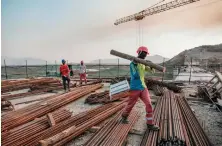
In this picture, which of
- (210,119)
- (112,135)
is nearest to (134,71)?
(112,135)

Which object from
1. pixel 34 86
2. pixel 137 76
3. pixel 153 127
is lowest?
pixel 153 127

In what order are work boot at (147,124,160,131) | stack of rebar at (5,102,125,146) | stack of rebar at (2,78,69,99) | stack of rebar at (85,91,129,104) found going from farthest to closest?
stack of rebar at (2,78,69,99) < stack of rebar at (85,91,129,104) < work boot at (147,124,160,131) < stack of rebar at (5,102,125,146)

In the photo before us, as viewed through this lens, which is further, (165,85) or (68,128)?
(165,85)

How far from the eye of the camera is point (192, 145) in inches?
177

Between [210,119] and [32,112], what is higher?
[32,112]

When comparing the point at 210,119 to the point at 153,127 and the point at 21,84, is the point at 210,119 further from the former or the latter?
the point at 21,84

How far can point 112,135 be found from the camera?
491 cm

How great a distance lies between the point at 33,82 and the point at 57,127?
9.76m

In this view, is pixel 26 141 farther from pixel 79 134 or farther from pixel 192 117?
pixel 192 117

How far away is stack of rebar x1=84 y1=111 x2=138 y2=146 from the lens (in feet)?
14.9

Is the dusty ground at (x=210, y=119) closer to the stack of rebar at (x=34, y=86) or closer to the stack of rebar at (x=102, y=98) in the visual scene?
the stack of rebar at (x=102, y=98)

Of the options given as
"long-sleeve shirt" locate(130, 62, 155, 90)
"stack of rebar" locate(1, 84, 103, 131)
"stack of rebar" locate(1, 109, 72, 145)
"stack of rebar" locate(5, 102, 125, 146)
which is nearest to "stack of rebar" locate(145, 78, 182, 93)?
"stack of rebar" locate(1, 84, 103, 131)

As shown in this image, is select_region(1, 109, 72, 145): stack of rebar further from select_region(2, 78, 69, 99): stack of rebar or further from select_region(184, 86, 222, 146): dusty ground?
select_region(2, 78, 69, 99): stack of rebar

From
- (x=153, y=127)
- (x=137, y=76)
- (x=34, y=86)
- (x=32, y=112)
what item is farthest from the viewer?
(x=34, y=86)
